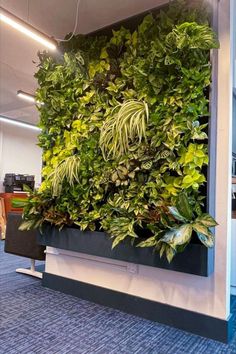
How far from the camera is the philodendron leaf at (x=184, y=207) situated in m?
2.00

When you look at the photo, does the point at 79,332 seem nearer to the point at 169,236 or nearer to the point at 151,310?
the point at 151,310

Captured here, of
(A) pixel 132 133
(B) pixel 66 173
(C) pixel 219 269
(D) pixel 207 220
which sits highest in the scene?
(A) pixel 132 133

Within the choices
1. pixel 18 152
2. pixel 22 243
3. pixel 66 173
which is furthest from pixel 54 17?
pixel 18 152

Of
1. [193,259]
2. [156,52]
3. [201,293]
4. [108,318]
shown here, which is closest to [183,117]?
[156,52]

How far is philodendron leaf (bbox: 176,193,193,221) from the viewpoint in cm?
200

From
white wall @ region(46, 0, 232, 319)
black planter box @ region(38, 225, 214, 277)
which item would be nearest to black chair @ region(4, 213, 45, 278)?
black planter box @ region(38, 225, 214, 277)

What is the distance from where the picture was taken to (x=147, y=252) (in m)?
2.30

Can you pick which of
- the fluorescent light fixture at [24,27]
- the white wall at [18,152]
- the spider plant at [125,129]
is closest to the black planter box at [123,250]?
the spider plant at [125,129]

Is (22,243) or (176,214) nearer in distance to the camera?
(176,214)

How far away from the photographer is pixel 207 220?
6.57ft

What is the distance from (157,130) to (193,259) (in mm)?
1041

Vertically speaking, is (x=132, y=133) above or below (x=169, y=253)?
above

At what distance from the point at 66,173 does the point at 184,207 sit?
1.19 m

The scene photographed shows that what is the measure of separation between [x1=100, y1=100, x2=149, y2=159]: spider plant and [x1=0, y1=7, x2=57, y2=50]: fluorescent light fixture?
4.73 feet
